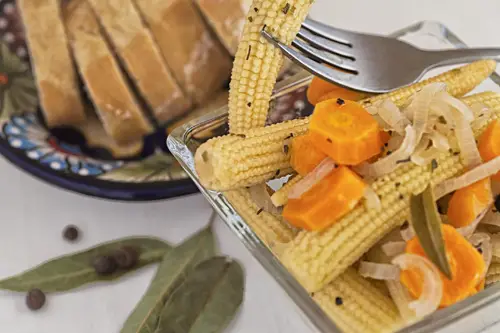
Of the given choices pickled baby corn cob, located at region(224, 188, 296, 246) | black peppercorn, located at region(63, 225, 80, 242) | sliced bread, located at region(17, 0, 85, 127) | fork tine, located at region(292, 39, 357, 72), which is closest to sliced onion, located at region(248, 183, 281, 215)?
pickled baby corn cob, located at region(224, 188, 296, 246)

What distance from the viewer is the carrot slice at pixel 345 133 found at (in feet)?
2.84

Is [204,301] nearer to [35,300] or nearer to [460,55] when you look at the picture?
[35,300]

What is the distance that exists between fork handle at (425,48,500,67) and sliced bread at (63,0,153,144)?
0.67m

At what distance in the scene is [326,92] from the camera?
45.8 inches

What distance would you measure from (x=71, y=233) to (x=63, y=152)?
0.19 metres

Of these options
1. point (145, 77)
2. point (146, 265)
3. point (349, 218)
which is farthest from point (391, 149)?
point (145, 77)

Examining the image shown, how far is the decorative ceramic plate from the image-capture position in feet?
4.25

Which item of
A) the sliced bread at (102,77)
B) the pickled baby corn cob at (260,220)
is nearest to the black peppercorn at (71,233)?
the sliced bread at (102,77)

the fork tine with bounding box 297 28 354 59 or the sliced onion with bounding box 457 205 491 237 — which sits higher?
the fork tine with bounding box 297 28 354 59

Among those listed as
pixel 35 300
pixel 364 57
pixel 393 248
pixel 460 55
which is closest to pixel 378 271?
pixel 393 248

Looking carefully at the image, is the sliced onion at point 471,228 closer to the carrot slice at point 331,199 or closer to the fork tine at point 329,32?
the carrot slice at point 331,199

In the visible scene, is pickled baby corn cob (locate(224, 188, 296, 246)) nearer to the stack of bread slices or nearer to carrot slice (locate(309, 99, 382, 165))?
carrot slice (locate(309, 99, 382, 165))

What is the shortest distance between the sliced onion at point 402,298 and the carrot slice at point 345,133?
0.55ft

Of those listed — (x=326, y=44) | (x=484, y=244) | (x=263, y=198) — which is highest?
(x=326, y=44)
